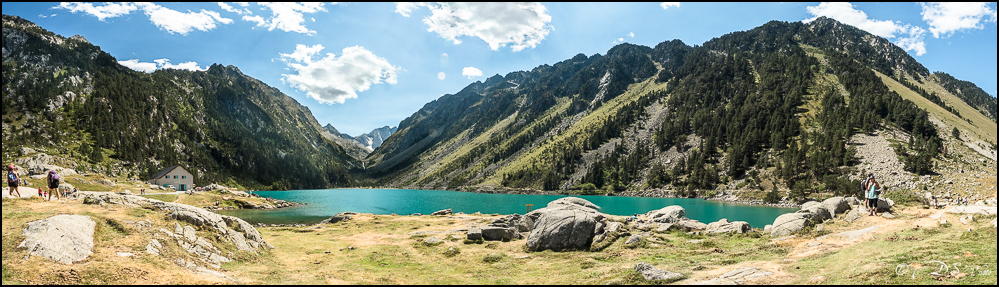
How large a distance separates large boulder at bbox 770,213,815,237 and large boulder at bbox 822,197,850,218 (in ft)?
14.7

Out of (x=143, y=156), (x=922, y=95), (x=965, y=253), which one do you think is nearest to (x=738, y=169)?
(x=922, y=95)

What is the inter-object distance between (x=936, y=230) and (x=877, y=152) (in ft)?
400

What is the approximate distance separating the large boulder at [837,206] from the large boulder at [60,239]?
167 feet

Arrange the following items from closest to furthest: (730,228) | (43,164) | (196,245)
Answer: (196,245) < (730,228) < (43,164)

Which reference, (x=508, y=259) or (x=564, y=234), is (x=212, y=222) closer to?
(x=508, y=259)

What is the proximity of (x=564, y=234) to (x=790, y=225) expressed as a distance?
17.8 m

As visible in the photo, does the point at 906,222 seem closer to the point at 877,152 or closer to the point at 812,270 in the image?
the point at 812,270

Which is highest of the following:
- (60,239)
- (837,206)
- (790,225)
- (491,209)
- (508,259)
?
(60,239)

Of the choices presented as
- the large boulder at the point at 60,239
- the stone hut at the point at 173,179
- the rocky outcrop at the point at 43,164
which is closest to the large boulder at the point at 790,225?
the large boulder at the point at 60,239

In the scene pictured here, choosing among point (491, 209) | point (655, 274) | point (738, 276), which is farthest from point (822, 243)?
point (491, 209)

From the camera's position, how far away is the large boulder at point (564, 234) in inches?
1166

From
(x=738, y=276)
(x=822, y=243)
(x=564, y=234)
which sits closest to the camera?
(x=738, y=276)

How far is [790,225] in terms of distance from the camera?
2919 cm

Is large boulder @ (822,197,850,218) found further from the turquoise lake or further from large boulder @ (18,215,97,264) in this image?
large boulder @ (18,215,97,264)
